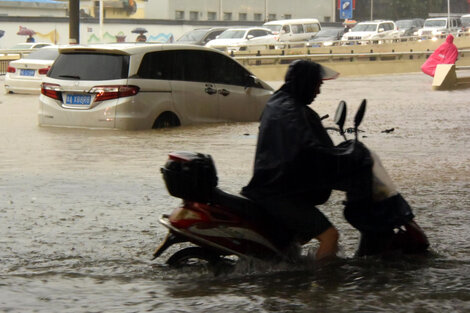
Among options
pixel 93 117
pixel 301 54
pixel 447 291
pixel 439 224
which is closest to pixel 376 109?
Answer: pixel 93 117

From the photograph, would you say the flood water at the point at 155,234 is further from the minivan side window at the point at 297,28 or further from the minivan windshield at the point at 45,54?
the minivan side window at the point at 297,28

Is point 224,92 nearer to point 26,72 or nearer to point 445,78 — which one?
point 26,72

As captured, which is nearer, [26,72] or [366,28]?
[26,72]

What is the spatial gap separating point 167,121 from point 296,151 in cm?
954

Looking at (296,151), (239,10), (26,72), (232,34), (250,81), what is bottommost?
(26,72)

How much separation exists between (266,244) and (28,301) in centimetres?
133

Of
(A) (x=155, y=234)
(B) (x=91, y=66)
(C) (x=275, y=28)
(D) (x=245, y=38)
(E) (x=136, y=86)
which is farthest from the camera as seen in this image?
(C) (x=275, y=28)

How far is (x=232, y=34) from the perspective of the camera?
44.4m

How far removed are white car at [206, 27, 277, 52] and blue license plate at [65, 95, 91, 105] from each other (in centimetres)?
2670

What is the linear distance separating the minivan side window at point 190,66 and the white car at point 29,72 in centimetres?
1065

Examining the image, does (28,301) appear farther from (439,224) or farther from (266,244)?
(439,224)

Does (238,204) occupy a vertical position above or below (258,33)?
below

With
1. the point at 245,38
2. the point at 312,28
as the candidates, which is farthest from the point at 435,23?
the point at 245,38

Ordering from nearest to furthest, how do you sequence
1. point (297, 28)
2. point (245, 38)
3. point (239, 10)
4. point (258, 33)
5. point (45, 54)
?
point (45, 54) → point (245, 38) → point (258, 33) → point (297, 28) → point (239, 10)
